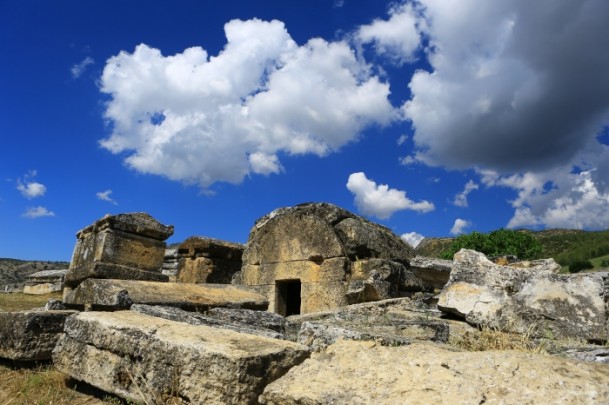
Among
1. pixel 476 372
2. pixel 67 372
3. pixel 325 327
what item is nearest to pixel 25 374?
pixel 67 372

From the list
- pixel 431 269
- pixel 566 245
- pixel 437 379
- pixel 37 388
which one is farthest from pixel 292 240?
pixel 566 245

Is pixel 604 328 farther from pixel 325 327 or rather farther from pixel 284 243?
pixel 284 243

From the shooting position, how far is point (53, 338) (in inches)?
163

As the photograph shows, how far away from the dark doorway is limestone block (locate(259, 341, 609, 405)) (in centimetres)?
678

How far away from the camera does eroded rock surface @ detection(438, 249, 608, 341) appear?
3.75 m

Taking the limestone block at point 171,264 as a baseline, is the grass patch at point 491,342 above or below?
A: below

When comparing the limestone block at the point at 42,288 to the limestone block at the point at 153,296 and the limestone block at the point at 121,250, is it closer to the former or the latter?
the limestone block at the point at 121,250

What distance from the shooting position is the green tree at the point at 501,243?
34.0m

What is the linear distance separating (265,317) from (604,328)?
2925mm

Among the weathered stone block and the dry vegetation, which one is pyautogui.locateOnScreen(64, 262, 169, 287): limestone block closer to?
the dry vegetation

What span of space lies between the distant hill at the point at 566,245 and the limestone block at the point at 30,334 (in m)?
43.6

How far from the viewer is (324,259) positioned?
8281mm

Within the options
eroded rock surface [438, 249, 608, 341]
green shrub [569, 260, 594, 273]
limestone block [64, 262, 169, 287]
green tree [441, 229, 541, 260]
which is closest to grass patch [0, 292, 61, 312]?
limestone block [64, 262, 169, 287]

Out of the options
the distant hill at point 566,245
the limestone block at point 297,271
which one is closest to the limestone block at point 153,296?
the limestone block at point 297,271
